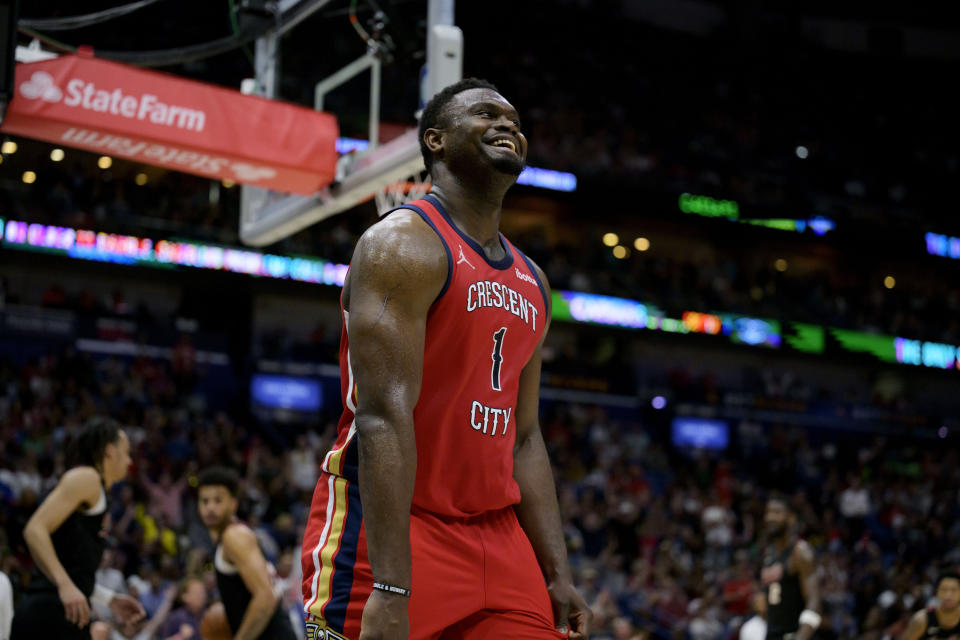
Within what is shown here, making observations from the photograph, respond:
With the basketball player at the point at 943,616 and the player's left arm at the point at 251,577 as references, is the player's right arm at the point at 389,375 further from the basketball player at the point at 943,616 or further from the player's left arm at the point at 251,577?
the basketball player at the point at 943,616

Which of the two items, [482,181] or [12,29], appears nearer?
[482,181]

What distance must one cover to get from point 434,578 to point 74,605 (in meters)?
2.89

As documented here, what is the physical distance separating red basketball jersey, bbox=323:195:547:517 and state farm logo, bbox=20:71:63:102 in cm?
450

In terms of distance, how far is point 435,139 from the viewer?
126 inches

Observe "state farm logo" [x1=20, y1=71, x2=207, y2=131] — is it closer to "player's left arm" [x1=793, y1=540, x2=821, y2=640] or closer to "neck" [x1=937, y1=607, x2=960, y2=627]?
"player's left arm" [x1=793, y1=540, x2=821, y2=640]

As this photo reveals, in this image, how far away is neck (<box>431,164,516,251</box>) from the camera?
313 cm

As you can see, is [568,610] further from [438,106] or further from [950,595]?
[950,595]

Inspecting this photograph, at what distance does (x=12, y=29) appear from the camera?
6.09 metres

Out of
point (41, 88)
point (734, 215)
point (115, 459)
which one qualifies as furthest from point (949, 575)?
point (734, 215)

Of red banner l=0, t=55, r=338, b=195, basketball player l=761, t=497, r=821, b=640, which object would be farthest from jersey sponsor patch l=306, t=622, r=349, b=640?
basketball player l=761, t=497, r=821, b=640

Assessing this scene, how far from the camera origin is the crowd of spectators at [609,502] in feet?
45.3

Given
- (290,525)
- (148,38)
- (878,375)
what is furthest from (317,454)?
(878,375)

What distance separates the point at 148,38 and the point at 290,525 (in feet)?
33.2

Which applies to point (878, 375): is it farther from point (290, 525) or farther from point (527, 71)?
point (290, 525)
